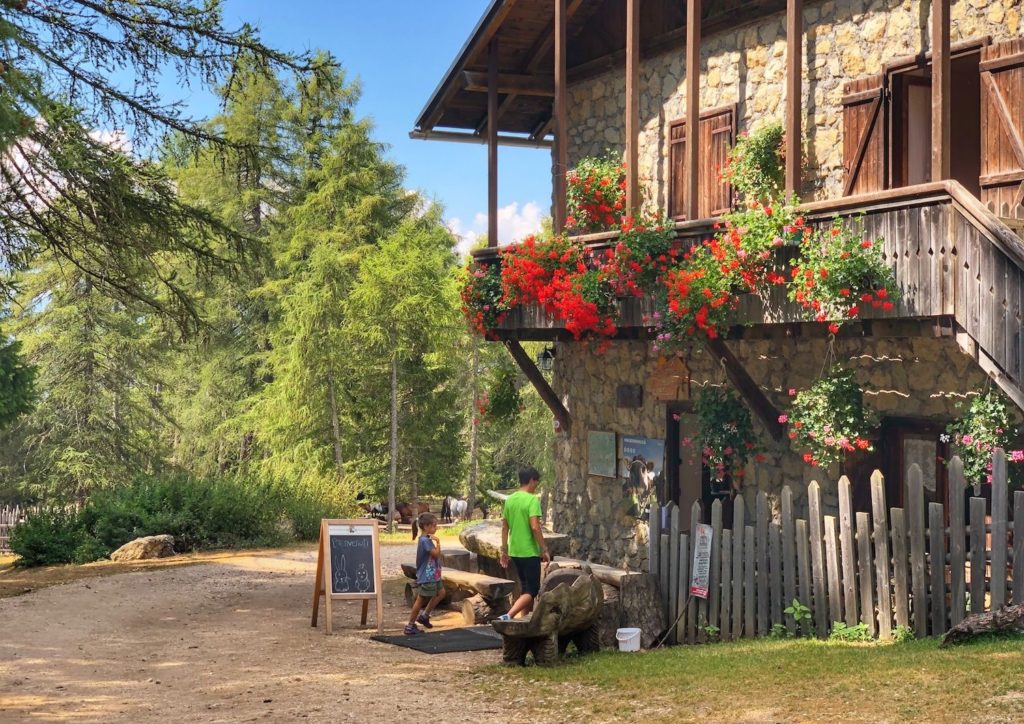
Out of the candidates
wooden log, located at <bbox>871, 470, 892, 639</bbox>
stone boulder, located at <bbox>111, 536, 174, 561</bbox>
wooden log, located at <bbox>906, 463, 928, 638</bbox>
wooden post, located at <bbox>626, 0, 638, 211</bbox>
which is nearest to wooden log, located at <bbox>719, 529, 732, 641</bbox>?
wooden log, located at <bbox>871, 470, 892, 639</bbox>

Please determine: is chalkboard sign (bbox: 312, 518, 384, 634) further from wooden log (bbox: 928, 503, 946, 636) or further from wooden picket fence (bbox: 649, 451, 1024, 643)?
wooden log (bbox: 928, 503, 946, 636)

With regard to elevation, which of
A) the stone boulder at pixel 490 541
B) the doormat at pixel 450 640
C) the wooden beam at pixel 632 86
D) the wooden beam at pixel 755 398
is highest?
the wooden beam at pixel 632 86

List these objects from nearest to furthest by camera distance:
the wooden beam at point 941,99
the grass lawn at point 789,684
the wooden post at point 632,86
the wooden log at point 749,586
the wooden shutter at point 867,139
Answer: the grass lawn at point 789,684 → the wooden beam at point 941,99 → the wooden log at point 749,586 → the wooden shutter at point 867,139 → the wooden post at point 632,86

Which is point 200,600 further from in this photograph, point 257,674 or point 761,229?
point 761,229

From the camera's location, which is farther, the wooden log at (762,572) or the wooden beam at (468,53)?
the wooden beam at (468,53)

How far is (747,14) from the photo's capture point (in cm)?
1495

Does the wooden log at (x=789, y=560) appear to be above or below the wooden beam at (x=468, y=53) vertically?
below

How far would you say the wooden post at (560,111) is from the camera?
1579 centimetres

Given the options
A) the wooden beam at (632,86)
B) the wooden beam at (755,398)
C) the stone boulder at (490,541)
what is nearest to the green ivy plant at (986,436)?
the wooden beam at (755,398)

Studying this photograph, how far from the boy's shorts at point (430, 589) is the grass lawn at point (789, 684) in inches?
97.4

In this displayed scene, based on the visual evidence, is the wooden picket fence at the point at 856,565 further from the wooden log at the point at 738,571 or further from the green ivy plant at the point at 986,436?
the green ivy plant at the point at 986,436

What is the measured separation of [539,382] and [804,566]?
7.18m

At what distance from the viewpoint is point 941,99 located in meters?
10.6

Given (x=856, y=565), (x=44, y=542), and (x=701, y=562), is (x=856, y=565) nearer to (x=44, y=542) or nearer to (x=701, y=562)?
(x=701, y=562)
